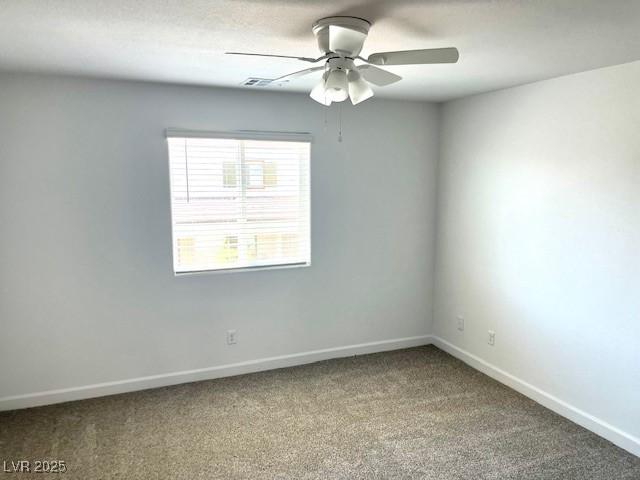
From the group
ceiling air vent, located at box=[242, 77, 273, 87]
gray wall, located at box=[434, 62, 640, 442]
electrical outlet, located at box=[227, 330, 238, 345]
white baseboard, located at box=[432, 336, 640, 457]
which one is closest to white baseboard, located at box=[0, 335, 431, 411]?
electrical outlet, located at box=[227, 330, 238, 345]

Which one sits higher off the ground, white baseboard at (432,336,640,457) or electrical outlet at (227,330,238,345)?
electrical outlet at (227,330,238,345)

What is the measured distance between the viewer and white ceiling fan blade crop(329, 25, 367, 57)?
5.95ft

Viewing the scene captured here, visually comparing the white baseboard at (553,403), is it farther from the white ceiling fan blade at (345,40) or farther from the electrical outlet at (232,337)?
the white ceiling fan blade at (345,40)

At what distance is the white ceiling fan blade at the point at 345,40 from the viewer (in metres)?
1.81

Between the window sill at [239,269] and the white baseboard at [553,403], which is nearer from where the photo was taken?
the white baseboard at [553,403]

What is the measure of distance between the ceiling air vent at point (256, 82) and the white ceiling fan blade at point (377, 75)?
3.68 ft

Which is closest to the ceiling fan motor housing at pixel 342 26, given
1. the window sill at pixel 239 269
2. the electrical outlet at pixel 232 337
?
the window sill at pixel 239 269

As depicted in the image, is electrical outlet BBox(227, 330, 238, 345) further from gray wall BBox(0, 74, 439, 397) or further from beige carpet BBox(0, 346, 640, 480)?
beige carpet BBox(0, 346, 640, 480)

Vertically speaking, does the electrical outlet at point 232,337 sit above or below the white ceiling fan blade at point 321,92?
below

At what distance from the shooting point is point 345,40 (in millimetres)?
1879

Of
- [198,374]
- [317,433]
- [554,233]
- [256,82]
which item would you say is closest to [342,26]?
[256,82]

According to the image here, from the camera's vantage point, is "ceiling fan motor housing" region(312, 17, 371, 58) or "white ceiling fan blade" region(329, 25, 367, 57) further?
"ceiling fan motor housing" region(312, 17, 371, 58)

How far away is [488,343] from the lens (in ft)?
12.7

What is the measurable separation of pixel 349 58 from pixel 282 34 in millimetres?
353
